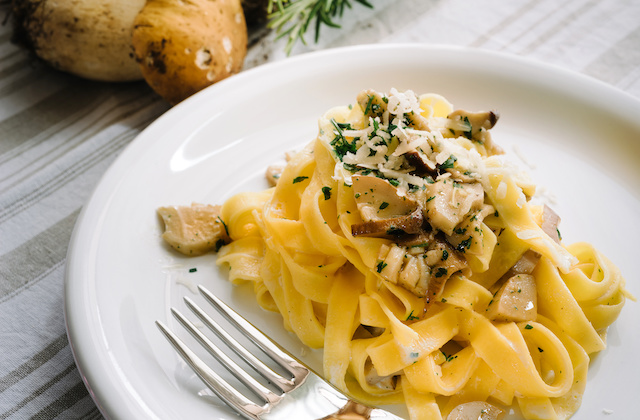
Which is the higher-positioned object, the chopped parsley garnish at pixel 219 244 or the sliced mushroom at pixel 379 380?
the chopped parsley garnish at pixel 219 244

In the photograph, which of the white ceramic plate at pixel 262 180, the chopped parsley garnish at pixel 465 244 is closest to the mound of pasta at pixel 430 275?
the chopped parsley garnish at pixel 465 244

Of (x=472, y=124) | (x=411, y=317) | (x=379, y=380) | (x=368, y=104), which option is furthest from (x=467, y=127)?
(x=379, y=380)

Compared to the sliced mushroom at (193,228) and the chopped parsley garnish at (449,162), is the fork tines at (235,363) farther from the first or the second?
the chopped parsley garnish at (449,162)

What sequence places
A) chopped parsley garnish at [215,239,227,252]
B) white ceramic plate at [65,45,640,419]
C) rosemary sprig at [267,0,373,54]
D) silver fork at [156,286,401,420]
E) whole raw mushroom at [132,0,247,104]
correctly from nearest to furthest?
silver fork at [156,286,401,420]
white ceramic plate at [65,45,640,419]
chopped parsley garnish at [215,239,227,252]
whole raw mushroom at [132,0,247,104]
rosemary sprig at [267,0,373,54]

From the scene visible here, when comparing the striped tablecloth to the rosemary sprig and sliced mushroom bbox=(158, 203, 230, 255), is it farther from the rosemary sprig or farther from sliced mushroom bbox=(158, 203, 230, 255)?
sliced mushroom bbox=(158, 203, 230, 255)

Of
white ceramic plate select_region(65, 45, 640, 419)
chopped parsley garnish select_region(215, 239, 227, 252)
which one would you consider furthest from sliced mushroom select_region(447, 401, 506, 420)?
chopped parsley garnish select_region(215, 239, 227, 252)

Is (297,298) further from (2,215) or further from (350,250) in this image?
(2,215)

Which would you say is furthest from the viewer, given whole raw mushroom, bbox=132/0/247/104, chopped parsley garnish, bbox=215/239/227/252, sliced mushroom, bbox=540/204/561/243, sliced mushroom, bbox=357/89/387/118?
whole raw mushroom, bbox=132/0/247/104

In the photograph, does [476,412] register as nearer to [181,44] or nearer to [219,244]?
[219,244]
